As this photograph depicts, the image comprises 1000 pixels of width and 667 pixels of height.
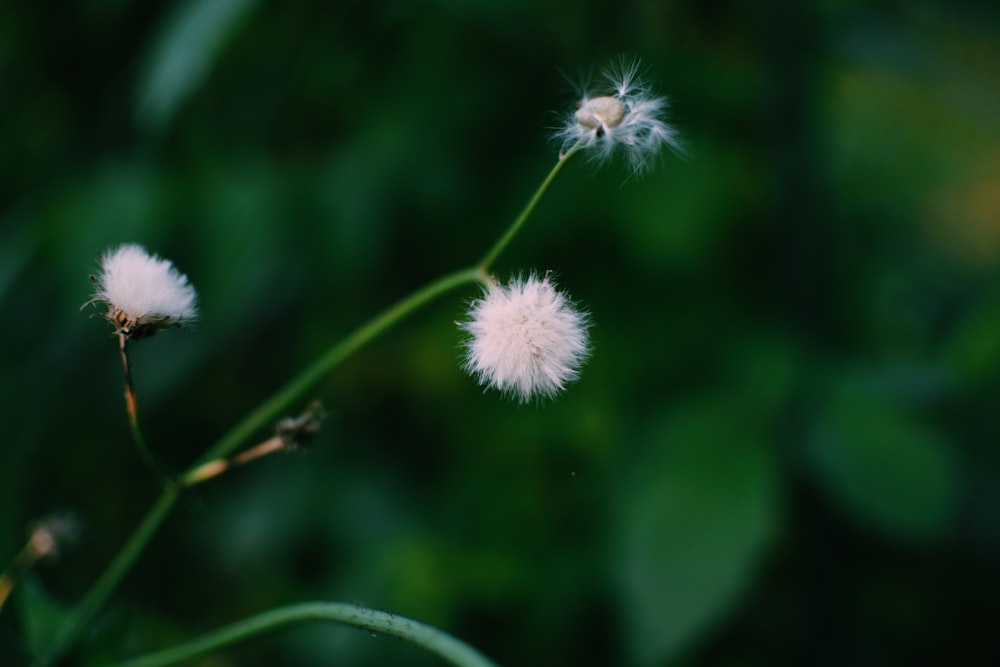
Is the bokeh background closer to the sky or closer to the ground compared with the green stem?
closer to the sky

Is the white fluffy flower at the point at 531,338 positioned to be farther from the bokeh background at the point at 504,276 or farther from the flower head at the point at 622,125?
the bokeh background at the point at 504,276

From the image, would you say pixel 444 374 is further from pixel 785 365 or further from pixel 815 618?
pixel 815 618

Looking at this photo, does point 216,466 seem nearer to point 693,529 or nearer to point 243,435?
point 243,435

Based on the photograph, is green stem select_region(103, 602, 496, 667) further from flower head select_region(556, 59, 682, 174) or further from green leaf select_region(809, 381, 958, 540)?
green leaf select_region(809, 381, 958, 540)

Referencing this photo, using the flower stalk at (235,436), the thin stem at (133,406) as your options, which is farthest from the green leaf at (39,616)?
the thin stem at (133,406)

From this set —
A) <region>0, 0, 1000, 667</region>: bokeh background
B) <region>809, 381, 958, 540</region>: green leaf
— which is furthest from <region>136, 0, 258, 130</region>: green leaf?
<region>809, 381, 958, 540</region>: green leaf

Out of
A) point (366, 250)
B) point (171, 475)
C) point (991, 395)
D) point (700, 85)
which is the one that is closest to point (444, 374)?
point (366, 250)
